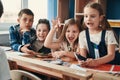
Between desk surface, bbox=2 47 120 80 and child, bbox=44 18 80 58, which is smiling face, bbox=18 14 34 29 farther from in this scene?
desk surface, bbox=2 47 120 80

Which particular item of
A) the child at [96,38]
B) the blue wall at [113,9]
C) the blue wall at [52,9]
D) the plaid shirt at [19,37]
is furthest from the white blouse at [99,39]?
the blue wall at [52,9]

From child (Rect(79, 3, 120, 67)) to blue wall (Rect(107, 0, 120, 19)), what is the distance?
0.89 m

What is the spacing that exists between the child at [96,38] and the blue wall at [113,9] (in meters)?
0.89

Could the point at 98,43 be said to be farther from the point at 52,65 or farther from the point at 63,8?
the point at 63,8

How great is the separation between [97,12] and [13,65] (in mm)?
812

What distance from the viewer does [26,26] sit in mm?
2293

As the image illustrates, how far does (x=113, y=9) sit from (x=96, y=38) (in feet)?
3.52

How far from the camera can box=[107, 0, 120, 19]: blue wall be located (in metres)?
2.59

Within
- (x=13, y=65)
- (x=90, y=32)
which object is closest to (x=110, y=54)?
(x=90, y=32)

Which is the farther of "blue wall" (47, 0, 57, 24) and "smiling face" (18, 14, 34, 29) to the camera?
"blue wall" (47, 0, 57, 24)

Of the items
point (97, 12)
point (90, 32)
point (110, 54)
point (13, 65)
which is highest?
point (97, 12)

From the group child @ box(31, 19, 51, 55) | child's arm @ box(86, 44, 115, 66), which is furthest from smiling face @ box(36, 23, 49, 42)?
child's arm @ box(86, 44, 115, 66)

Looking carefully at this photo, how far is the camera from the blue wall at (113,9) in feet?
8.49

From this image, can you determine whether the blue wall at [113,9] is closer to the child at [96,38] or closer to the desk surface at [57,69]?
the child at [96,38]
